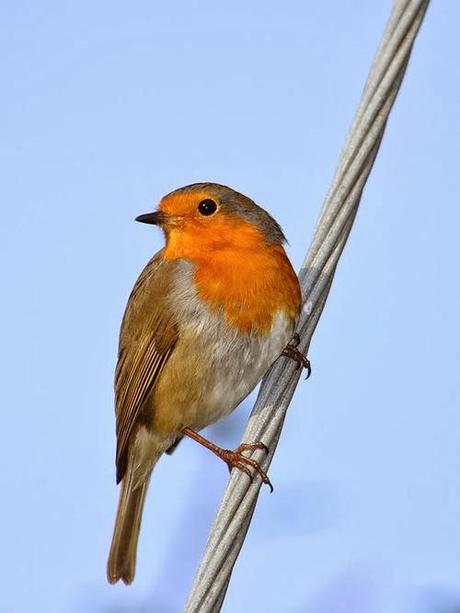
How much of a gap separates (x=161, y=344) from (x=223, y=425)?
1.79ft

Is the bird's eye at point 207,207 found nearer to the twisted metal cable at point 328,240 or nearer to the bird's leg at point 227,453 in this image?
the bird's leg at point 227,453

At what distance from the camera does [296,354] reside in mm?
3312

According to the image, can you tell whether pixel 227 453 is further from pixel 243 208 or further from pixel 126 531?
pixel 243 208

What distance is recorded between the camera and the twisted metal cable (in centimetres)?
228

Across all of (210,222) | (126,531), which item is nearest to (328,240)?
(210,222)

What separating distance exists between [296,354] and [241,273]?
0.62 metres

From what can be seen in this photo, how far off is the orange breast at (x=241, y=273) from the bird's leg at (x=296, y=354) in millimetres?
101

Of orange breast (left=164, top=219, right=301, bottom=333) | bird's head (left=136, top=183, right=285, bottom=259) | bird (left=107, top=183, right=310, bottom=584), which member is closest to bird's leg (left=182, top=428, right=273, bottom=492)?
bird (left=107, top=183, right=310, bottom=584)

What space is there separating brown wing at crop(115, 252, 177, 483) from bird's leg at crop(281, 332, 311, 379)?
1.48ft

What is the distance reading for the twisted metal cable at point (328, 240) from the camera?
7.47 feet

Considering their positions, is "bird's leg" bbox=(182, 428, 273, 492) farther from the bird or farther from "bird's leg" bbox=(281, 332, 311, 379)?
"bird's leg" bbox=(281, 332, 311, 379)

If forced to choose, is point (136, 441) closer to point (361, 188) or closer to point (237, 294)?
point (237, 294)

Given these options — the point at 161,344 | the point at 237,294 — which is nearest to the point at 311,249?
the point at 237,294

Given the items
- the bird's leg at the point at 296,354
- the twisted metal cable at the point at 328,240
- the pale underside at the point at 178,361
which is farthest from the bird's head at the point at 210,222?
the twisted metal cable at the point at 328,240
